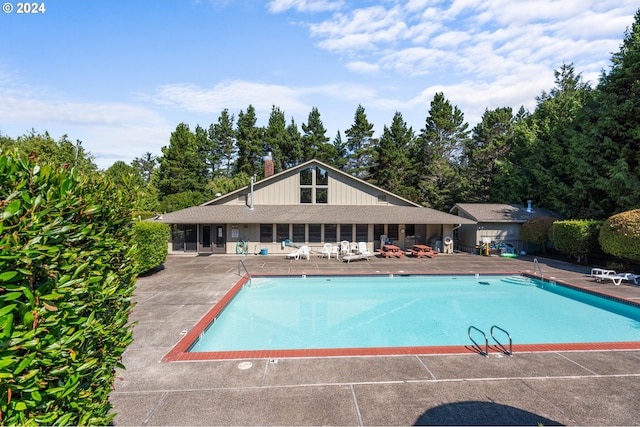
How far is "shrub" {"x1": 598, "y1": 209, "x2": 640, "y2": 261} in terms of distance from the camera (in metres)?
14.7

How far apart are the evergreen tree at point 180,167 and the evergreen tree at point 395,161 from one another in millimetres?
23297

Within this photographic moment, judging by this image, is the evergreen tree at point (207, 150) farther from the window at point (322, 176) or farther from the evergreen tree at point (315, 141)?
the window at point (322, 176)

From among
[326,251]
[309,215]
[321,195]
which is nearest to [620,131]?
[321,195]

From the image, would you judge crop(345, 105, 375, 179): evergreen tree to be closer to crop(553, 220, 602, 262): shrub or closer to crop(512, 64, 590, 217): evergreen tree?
crop(512, 64, 590, 217): evergreen tree

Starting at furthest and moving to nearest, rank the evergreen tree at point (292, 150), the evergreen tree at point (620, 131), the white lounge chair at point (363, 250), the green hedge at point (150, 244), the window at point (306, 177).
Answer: the evergreen tree at point (292, 150)
the window at point (306, 177)
the white lounge chair at point (363, 250)
the evergreen tree at point (620, 131)
the green hedge at point (150, 244)

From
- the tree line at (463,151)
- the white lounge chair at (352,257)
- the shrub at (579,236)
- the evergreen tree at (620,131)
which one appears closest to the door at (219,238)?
the tree line at (463,151)

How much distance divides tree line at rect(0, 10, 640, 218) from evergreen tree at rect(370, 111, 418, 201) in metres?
0.12

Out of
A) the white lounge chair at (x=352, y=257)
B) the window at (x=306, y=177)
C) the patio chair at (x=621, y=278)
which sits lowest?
the patio chair at (x=621, y=278)

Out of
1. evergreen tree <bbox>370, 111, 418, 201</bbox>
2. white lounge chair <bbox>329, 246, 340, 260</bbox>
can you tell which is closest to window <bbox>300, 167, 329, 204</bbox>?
white lounge chair <bbox>329, 246, 340, 260</bbox>

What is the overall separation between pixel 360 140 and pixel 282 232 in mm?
25596

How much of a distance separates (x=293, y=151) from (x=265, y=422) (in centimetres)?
4078

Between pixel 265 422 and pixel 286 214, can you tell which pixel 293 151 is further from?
pixel 265 422

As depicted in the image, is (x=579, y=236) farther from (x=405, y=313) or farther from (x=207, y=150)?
(x=207, y=150)

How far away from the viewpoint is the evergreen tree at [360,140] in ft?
142
